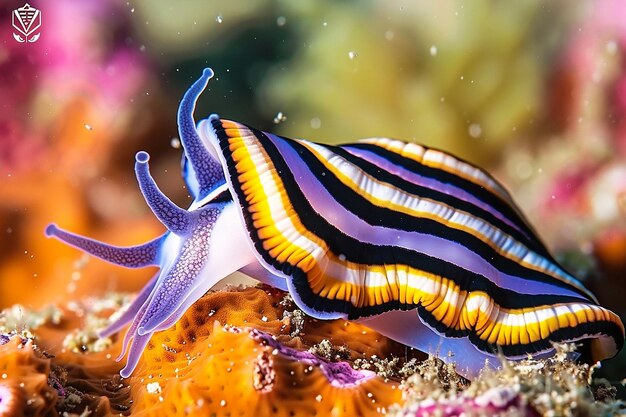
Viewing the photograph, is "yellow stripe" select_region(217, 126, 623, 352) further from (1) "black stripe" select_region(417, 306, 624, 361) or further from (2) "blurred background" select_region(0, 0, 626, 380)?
(2) "blurred background" select_region(0, 0, 626, 380)

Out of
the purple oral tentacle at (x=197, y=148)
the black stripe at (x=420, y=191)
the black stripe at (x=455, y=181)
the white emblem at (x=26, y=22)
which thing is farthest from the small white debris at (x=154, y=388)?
the white emblem at (x=26, y=22)

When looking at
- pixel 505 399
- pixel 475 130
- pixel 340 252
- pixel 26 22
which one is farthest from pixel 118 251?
pixel 475 130

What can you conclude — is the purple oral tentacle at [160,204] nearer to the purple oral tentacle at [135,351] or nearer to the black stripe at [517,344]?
the purple oral tentacle at [135,351]

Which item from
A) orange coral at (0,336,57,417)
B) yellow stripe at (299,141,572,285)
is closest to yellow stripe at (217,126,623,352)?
yellow stripe at (299,141,572,285)

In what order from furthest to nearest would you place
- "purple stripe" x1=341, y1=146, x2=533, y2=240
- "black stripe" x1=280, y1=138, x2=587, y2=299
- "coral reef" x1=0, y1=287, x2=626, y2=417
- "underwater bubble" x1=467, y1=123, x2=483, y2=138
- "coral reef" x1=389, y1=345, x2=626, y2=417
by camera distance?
"underwater bubble" x1=467, y1=123, x2=483, y2=138
"purple stripe" x1=341, y1=146, x2=533, y2=240
"black stripe" x1=280, y1=138, x2=587, y2=299
"coral reef" x1=0, y1=287, x2=626, y2=417
"coral reef" x1=389, y1=345, x2=626, y2=417

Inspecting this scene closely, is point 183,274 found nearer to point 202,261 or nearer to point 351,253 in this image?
point 202,261
